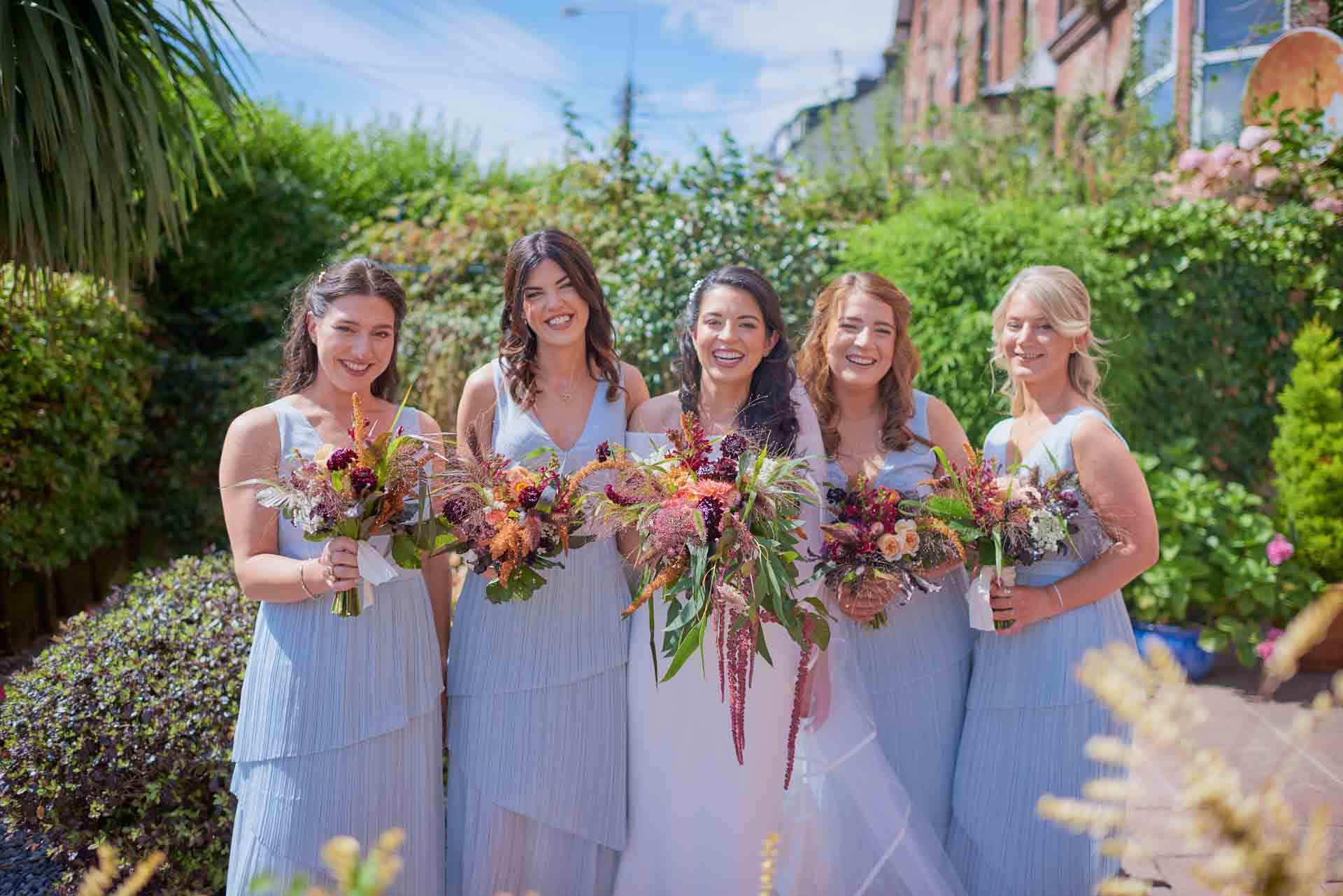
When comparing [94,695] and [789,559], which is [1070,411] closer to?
[789,559]

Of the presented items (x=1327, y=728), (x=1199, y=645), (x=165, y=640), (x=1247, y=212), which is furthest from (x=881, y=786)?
(x=1247, y=212)

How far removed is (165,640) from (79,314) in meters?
3.40

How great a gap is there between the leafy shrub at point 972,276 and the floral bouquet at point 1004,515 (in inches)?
113

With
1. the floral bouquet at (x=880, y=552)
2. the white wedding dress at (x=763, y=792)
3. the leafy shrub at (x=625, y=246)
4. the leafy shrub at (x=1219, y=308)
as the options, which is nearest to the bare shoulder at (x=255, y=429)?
the white wedding dress at (x=763, y=792)

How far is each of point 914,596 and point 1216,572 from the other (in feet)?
12.8

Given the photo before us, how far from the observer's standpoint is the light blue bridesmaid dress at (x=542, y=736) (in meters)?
3.02

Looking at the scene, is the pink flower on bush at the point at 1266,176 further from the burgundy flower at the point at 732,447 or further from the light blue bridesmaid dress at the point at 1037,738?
the burgundy flower at the point at 732,447

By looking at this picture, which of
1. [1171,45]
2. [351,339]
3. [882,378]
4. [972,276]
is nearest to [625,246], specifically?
[972,276]

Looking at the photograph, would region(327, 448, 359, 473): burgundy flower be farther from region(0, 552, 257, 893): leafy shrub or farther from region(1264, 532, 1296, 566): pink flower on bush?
region(1264, 532, 1296, 566): pink flower on bush

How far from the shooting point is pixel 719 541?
2684 millimetres

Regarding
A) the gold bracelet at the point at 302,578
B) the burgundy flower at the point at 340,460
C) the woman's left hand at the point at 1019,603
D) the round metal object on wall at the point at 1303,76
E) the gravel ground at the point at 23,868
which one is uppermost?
the round metal object on wall at the point at 1303,76

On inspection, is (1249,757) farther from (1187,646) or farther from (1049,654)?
(1049,654)

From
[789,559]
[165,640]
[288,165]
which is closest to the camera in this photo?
[789,559]

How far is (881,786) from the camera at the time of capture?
10.7ft
